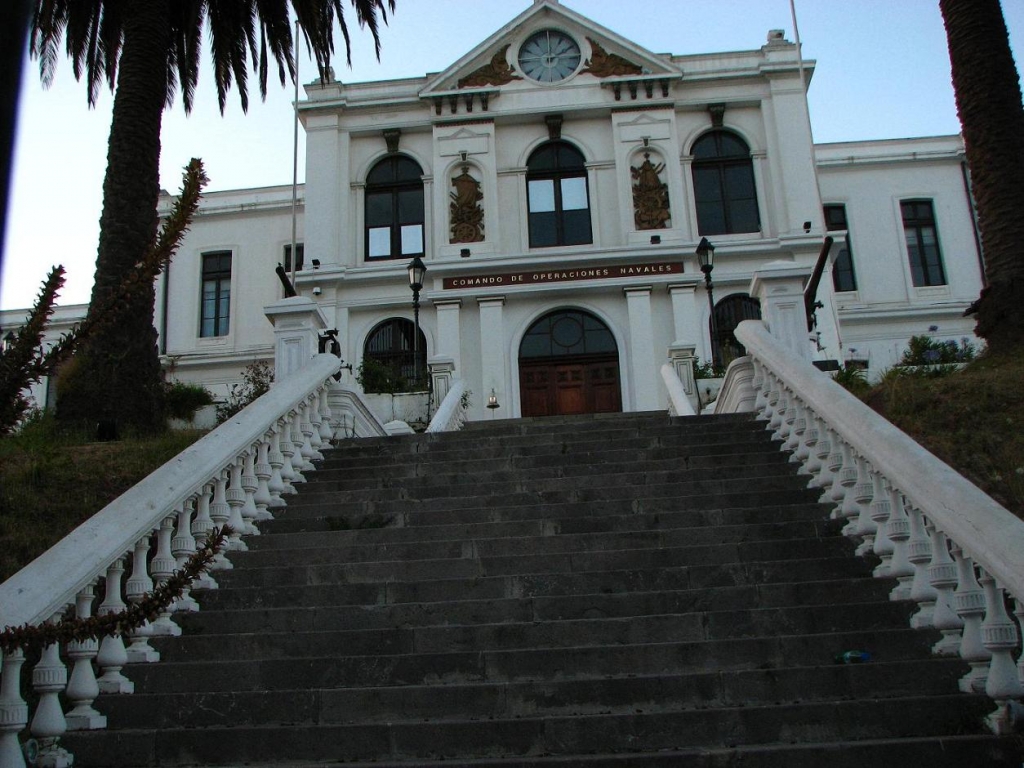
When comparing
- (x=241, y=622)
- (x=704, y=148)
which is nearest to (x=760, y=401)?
(x=241, y=622)

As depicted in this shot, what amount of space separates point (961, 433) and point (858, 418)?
2.03m

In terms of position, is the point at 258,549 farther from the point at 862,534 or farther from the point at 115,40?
the point at 115,40

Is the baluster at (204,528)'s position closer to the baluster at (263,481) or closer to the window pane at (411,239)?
the baluster at (263,481)

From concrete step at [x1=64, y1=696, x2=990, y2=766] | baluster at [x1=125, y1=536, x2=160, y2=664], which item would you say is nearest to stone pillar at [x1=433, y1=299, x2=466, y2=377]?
baluster at [x1=125, y1=536, x2=160, y2=664]

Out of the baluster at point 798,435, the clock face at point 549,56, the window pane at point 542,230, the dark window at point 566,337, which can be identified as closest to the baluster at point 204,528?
the baluster at point 798,435

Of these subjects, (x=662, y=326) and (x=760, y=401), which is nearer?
(x=760, y=401)

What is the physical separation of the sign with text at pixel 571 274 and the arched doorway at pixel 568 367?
919 millimetres

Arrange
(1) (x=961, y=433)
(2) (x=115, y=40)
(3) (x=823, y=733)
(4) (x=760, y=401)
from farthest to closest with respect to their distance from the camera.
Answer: (2) (x=115, y=40) < (4) (x=760, y=401) < (1) (x=961, y=433) < (3) (x=823, y=733)

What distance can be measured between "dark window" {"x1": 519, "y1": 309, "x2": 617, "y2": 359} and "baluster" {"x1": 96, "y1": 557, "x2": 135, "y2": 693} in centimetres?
1781

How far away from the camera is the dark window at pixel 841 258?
89.0ft

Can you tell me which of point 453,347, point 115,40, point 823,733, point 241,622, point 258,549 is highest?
point 115,40

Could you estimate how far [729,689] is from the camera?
4.80 metres

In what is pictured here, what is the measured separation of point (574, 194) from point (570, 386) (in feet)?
17.4

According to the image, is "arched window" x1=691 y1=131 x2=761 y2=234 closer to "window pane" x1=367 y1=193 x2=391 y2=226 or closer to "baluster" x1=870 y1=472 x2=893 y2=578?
"window pane" x1=367 y1=193 x2=391 y2=226
